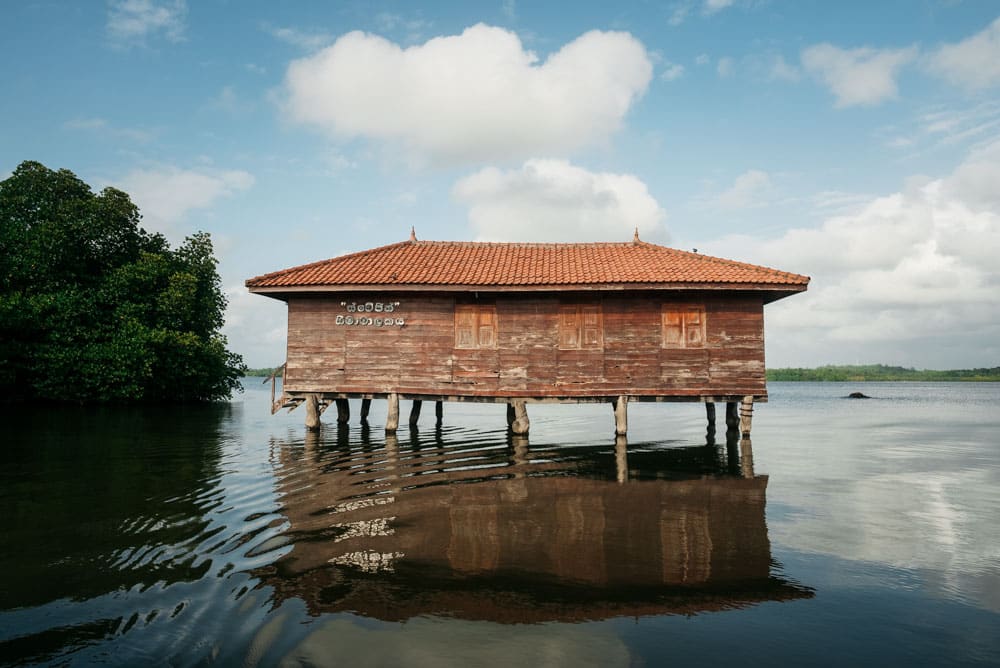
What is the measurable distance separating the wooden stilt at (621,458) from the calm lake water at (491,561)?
0.12m

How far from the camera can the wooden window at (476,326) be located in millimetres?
16156

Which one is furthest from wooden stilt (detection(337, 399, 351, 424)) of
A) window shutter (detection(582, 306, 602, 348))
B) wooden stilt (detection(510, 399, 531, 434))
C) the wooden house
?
window shutter (detection(582, 306, 602, 348))

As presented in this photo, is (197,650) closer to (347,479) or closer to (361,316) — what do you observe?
(347,479)

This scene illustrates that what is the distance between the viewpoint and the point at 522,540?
6.86m

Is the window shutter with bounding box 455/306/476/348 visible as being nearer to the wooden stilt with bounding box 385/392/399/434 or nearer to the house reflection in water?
the wooden stilt with bounding box 385/392/399/434

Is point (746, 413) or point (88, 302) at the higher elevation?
point (88, 302)

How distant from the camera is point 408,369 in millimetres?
16297

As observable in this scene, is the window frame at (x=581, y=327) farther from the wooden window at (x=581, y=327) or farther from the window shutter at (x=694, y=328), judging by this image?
the window shutter at (x=694, y=328)

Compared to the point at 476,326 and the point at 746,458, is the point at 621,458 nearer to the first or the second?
the point at 746,458

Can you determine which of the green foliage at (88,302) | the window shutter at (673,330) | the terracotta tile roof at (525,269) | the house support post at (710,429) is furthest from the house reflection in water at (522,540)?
the green foliage at (88,302)

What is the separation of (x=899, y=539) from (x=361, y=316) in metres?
13.5

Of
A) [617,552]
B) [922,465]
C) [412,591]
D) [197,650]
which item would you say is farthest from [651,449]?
[197,650]

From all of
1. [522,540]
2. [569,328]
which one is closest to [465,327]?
[569,328]

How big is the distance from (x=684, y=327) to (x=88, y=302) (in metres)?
27.5
